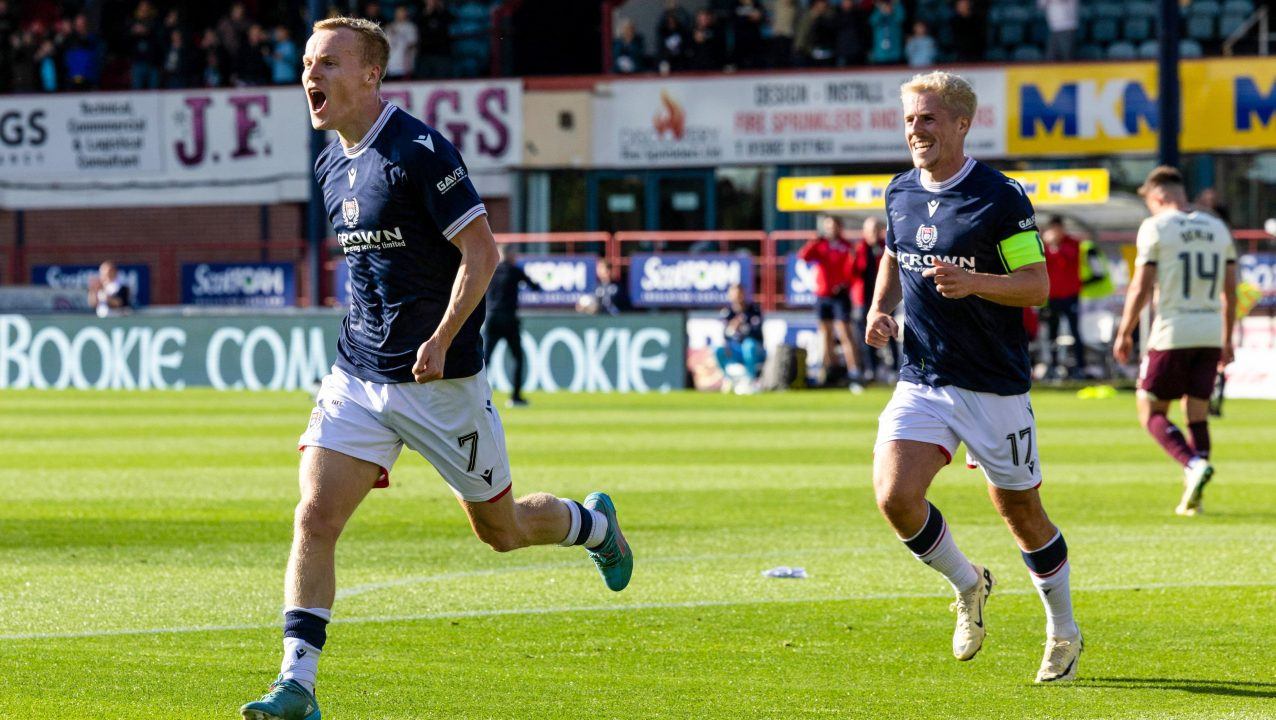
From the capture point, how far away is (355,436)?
619cm

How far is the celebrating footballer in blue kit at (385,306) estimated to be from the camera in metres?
6.06

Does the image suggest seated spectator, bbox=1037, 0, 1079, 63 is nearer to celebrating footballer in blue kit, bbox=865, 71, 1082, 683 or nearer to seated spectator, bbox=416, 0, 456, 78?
seated spectator, bbox=416, 0, 456, 78

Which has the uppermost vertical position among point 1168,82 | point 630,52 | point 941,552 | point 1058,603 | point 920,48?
point 630,52

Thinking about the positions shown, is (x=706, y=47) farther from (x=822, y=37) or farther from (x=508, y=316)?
(x=508, y=316)

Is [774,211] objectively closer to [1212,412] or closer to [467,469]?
[1212,412]

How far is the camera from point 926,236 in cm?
685

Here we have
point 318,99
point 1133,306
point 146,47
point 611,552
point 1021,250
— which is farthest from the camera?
point 146,47

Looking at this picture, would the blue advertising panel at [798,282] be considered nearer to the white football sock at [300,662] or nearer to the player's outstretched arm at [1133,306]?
the player's outstretched arm at [1133,306]

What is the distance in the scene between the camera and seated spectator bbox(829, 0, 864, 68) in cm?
3453

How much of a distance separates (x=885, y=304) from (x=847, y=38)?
28.0m

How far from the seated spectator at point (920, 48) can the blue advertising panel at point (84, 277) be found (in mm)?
15329

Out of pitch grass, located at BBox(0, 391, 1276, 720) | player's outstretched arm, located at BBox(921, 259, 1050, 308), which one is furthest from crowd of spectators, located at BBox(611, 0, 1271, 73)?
player's outstretched arm, located at BBox(921, 259, 1050, 308)

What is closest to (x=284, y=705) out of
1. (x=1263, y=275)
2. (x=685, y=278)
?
(x=1263, y=275)

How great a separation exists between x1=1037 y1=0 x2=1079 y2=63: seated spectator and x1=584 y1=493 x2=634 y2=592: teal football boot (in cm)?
2704
